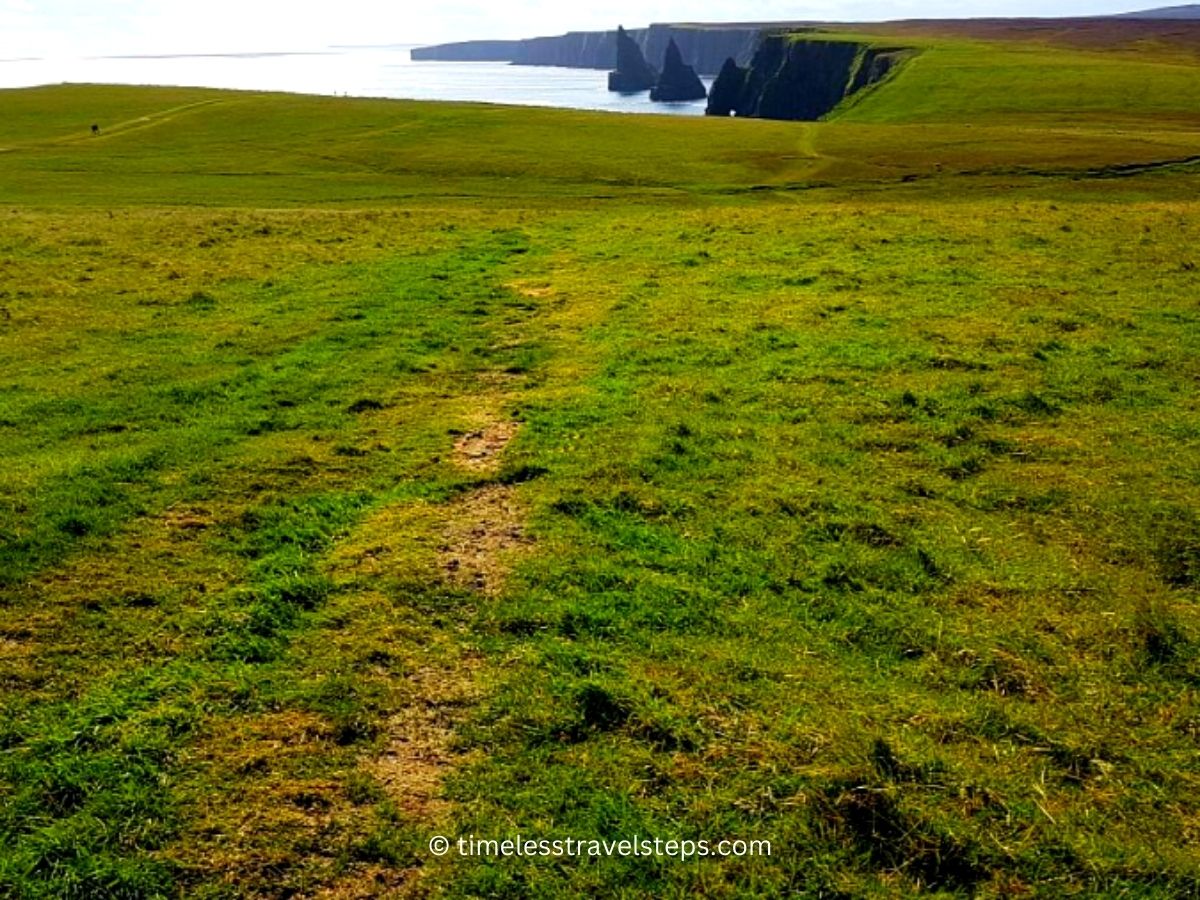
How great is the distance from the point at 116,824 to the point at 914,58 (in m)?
171

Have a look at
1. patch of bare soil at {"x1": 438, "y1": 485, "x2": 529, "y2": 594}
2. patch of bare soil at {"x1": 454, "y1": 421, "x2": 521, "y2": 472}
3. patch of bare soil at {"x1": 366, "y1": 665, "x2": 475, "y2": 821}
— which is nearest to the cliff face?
patch of bare soil at {"x1": 454, "y1": 421, "x2": 521, "y2": 472}

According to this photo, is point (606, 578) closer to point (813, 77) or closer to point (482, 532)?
point (482, 532)

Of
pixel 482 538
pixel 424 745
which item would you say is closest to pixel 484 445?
pixel 482 538

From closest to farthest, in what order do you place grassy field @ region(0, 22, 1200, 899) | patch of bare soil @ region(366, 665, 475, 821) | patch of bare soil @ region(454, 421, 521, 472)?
grassy field @ region(0, 22, 1200, 899), patch of bare soil @ region(366, 665, 475, 821), patch of bare soil @ region(454, 421, 521, 472)

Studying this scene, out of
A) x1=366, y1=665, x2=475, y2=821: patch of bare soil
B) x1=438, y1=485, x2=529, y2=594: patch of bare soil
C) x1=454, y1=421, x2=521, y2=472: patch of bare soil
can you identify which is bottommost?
x1=366, y1=665, x2=475, y2=821: patch of bare soil

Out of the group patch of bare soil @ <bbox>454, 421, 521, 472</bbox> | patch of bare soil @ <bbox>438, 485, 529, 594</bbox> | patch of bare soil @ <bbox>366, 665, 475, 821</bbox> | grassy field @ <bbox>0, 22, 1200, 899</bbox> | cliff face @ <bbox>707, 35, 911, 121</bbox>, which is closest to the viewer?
grassy field @ <bbox>0, 22, 1200, 899</bbox>

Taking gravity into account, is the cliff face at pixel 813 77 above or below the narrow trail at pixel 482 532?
above

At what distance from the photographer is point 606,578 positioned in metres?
9.48

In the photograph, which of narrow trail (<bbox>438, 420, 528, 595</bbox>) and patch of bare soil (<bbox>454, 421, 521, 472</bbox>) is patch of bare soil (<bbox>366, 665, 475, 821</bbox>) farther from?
patch of bare soil (<bbox>454, 421, 521, 472</bbox>)

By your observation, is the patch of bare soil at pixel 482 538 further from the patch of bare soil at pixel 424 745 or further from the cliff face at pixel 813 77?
the cliff face at pixel 813 77

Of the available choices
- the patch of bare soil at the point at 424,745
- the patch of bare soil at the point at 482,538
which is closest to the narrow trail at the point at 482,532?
the patch of bare soil at the point at 482,538

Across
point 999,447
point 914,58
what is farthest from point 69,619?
point 914,58

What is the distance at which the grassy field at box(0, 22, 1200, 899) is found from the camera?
6273 millimetres

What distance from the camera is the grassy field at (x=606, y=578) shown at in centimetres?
627
